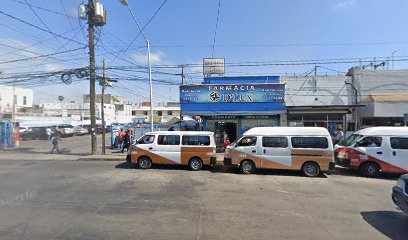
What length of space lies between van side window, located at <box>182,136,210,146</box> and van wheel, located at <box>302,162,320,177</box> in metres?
4.46

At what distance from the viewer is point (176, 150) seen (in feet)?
38.4

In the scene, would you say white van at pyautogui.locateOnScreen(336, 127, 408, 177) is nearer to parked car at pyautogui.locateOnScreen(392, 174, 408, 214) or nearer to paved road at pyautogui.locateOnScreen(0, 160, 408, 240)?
paved road at pyautogui.locateOnScreen(0, 160, 408, 240)

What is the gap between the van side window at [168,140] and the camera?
38.7 feet

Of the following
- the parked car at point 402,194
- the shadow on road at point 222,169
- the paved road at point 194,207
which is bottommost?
the shadow on road at point 222,169

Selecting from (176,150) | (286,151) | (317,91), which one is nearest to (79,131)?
(176,150)

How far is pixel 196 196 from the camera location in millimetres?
7352

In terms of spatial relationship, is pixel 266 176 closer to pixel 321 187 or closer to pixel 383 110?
pixel 321 187

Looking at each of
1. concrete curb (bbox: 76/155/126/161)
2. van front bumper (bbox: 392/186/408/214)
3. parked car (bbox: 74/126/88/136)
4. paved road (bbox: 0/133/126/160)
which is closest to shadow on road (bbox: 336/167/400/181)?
van front bumper (bbox: 392/186/408/214)

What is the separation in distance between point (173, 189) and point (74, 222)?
11.1ft

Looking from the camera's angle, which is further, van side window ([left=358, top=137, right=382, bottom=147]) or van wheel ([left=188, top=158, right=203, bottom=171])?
van wheel ([left=188, top=158, right=203, bottom=171])

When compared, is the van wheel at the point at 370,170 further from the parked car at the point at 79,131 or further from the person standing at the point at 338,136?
the parked car at the point at 79,131

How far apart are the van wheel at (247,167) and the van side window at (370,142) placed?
16.2 feet

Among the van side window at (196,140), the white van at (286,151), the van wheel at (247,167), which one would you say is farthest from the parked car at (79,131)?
the van wheel at (247,167)

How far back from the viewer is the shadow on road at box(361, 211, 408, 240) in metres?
4.99
